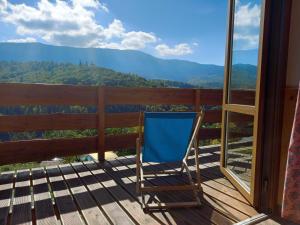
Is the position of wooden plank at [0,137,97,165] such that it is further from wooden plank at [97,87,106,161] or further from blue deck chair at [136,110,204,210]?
blue deck chair at [136,110,204,210]

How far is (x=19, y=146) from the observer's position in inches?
120

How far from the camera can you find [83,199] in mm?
2289

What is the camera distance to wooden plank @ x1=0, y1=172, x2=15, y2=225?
1978 mm

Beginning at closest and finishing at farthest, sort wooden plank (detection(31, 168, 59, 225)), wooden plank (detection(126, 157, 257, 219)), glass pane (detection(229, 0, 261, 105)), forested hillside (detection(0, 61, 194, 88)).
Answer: wooden plank (detection(31, 168, 59, 225)), wooden plank (detection(126, 157, 257, 219)), glass pane (detection(229, 0, 261, 105)), forested hillside (detection(0, 61, 194, 88))

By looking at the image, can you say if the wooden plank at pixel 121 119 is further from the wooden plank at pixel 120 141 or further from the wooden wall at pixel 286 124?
the wooden wall at pixel 286 124

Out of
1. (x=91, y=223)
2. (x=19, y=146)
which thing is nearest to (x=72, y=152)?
(x=19, y=146)

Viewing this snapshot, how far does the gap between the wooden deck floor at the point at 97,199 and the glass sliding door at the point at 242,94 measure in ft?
0.68

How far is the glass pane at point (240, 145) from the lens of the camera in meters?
2.36

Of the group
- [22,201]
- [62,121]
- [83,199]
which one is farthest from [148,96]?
[22,201]

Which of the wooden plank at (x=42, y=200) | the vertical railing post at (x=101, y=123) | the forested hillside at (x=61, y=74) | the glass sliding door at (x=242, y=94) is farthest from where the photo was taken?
the forested hillside at (x=61, y=74)

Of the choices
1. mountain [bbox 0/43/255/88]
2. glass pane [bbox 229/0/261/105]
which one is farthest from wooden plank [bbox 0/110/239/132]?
mountain [bbox 0/43/255/88]

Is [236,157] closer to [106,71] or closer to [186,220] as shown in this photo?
[186,220]

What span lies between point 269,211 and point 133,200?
3.71 feet

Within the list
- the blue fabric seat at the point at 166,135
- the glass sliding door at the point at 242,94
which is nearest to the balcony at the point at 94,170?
the glass sliding door at the point at 242,94
